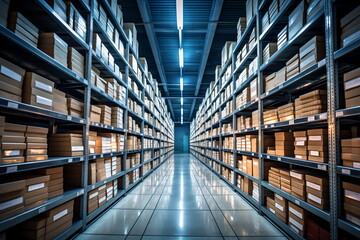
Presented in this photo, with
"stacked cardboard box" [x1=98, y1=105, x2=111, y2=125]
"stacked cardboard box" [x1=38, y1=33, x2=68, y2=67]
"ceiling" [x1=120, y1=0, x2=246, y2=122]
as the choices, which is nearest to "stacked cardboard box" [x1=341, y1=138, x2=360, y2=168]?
"stacked cardboard box" [x1=38, y1=33, x2=68, y2=67]

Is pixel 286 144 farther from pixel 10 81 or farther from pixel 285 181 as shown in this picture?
pixel 10 81

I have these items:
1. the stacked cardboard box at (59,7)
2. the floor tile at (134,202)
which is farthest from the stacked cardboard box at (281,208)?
the stacked cardboard box at (59,7)

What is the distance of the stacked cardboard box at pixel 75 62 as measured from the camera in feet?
7.24

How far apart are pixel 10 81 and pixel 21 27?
0.52 meters

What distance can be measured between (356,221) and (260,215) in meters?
1.63

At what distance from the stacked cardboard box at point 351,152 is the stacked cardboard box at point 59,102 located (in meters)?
2.76

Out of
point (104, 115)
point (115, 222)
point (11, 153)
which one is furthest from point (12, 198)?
point (104, 115)

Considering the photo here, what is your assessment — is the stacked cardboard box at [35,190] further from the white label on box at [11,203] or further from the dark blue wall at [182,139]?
the dark blue wall at [182,139]

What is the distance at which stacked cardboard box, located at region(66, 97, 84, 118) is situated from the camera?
7.26 ft

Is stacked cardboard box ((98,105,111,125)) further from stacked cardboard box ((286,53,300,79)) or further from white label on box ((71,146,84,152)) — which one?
→ stacked cardboard box ((286,53,300,79))

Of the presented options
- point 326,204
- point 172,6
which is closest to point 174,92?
point 172,6

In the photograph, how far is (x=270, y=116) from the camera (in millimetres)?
2826

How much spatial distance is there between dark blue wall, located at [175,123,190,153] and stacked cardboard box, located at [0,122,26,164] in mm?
23204

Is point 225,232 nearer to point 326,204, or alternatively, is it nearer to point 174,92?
point 326,204
